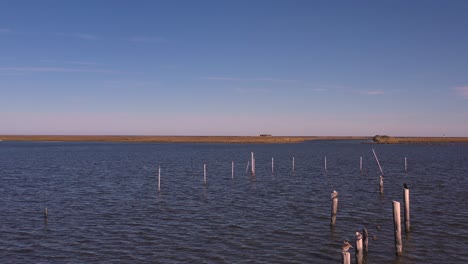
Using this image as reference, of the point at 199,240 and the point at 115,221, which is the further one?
the point at 115,221

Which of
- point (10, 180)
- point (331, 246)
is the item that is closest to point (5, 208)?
point (10, 180)

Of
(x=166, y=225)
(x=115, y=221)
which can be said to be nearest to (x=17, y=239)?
(x=115, y=221)

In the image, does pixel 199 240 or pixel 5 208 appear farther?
pixel 5 208

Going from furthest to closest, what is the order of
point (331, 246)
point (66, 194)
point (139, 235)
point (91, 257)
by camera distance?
point (66, 194)
point (139, 235)
point (331, 246)
point (91, 257)

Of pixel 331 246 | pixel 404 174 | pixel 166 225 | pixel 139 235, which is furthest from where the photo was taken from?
pixel 404 174

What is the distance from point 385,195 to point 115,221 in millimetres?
21768

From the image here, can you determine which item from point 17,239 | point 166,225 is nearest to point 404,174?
point 166,225

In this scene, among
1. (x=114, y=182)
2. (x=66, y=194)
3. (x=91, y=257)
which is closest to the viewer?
(x=91, y=257)

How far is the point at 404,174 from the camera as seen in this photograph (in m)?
51.7

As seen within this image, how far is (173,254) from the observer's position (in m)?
18.2

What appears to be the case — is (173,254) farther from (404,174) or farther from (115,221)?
(404,174)

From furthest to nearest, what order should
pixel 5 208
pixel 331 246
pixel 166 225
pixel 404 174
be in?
1. pixel 404 174
2. pixel 5 208
3. pixel 166 225
4. pixel 331 246

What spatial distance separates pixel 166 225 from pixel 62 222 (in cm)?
605

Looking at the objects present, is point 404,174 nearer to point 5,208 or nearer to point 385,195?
point 385,195
